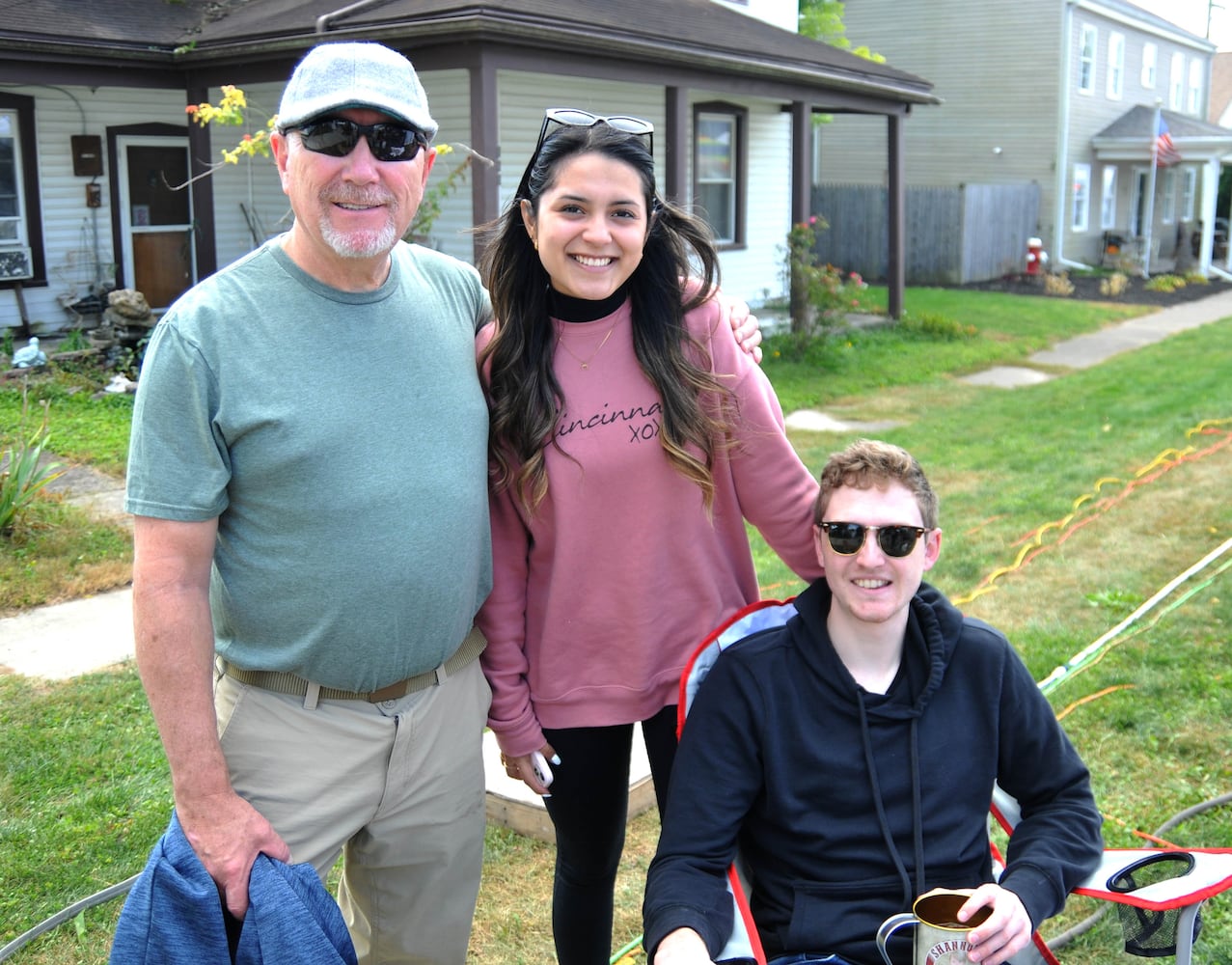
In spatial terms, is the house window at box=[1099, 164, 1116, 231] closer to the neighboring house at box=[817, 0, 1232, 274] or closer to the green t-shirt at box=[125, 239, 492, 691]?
the neighboring house at box=[817, 0, 1232, 274]

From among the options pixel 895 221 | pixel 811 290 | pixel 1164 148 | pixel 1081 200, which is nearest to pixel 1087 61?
pixel 1164 148

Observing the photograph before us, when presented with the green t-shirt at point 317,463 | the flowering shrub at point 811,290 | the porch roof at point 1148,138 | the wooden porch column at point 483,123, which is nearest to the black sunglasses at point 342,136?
the green t-shirt at point 317,463

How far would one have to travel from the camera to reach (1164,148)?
82.9ft

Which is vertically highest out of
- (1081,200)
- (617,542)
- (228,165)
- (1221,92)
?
(1221,92)

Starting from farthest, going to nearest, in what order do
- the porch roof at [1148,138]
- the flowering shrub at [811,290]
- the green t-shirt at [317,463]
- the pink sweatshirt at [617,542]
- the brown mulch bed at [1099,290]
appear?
the porch roof at [1148,138] → the brown mulch bed at [1099,290] → the flowering shrub at [811,290] → the pink sweatshirt at [617,542] → the green t-shirt at [317,463]

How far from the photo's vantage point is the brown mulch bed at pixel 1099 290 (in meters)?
21.1

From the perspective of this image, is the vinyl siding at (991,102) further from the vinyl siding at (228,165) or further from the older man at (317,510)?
the older man at (317,510)

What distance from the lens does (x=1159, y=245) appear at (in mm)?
29844

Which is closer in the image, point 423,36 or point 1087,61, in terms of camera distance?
point 423,36

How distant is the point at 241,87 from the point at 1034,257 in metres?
16.4

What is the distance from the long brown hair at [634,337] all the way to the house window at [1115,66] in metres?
28.0

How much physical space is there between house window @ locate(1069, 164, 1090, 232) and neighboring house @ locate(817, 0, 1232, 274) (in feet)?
0.14

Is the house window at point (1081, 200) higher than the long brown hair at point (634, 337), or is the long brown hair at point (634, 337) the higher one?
the house window at point (1081, 200)

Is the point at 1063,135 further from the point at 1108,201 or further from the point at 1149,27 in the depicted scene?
the point at 1149,27
